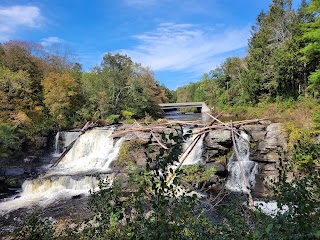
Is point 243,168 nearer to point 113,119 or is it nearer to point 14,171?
point 14,171

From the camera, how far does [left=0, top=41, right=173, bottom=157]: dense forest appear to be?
18.3 m

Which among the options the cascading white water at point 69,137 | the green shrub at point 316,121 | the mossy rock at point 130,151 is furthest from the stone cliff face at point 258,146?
the cascading white water at point 69,137

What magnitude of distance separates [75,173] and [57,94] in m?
10.5

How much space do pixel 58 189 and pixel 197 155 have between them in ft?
26.9

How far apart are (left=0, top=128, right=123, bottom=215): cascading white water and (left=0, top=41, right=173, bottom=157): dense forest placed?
3.70m

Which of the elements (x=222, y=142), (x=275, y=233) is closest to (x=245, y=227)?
(x=275, y=233)

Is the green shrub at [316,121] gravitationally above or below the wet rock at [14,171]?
above

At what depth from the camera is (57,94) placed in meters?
22.1

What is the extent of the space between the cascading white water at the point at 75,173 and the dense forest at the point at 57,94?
3.70 metres

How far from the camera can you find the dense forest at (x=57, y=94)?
18.3 m

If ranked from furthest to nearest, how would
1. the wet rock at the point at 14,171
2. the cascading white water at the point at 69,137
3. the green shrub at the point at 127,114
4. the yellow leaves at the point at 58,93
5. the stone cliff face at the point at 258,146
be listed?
the green shrub at the point at 127,114 → the yellow leaves at the point at 58,93 → the cascading white water at the point at 69,137 → the wet rock at the point at 14,171 → the stone cliff face at the point at 258,146

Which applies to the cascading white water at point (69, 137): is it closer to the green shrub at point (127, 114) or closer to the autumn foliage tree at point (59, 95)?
the autumn foliage tree at point (59, 95)

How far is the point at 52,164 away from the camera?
16.5m

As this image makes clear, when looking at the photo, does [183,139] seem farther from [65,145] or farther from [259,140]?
[65,145]
